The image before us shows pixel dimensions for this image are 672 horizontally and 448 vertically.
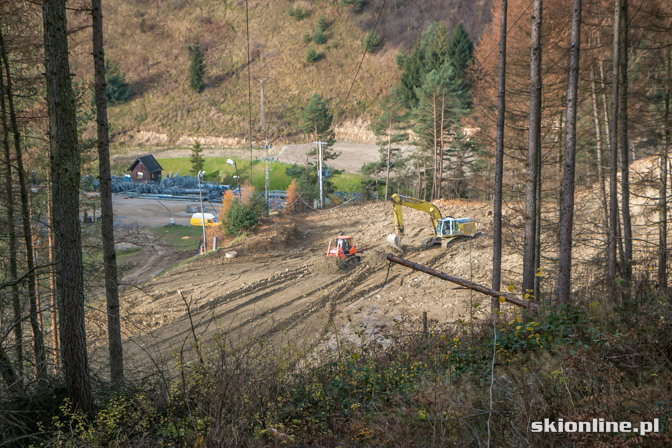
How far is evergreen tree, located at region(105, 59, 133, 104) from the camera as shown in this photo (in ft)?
266

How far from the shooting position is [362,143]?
2729 inches

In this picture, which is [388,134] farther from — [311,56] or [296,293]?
[311,56]

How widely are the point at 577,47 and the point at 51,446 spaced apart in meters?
11.4

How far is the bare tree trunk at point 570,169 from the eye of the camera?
9.82 m

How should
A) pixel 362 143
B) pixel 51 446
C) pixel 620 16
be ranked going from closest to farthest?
pixel 51 446 → pixel 620 16 → pixel 362 143

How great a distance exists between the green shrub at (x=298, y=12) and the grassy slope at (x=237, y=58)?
121cm

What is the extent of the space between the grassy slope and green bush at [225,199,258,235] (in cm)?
4401

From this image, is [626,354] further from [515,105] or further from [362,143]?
[362,143]

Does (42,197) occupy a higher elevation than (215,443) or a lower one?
higher

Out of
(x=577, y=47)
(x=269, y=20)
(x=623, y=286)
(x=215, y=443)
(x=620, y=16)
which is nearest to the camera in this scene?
(x=215, y=443)

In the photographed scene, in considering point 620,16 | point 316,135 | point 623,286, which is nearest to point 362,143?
point 316,135

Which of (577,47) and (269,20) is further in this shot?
(269,20)
